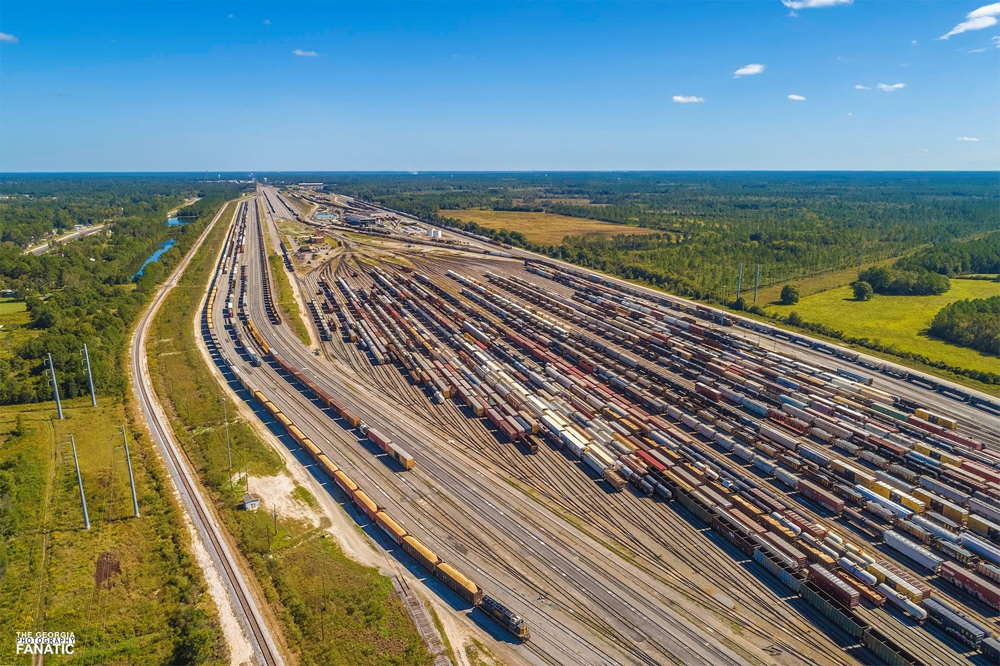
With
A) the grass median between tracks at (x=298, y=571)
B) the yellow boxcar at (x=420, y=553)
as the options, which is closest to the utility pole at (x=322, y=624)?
the grass median between tracks at (x=298, y=571)

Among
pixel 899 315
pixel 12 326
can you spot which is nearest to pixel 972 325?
pixel 899 315

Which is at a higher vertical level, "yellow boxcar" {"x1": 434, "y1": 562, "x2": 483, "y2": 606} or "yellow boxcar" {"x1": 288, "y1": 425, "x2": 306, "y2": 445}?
"yellow boxcar" {"x1": 288, "y1": 425, "x2": 306, "y2": 445}

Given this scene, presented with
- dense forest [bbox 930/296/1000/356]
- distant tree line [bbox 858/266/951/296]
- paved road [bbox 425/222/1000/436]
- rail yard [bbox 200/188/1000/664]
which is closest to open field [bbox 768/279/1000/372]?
dense forest [bbox 930/296/1000/356]

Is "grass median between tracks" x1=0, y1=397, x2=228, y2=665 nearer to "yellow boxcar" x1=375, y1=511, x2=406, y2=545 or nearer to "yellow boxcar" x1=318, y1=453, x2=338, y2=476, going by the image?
"yellow boxcar" x1=318, y1=453, x2=338, y2=476

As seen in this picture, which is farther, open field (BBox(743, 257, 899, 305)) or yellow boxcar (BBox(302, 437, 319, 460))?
open field (BBox(743, 257, 899, 305))

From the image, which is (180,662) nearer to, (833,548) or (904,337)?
(833,548)

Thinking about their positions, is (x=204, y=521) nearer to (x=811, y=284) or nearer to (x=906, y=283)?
(x=811, y=284)

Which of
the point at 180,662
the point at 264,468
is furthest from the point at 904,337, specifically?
the point at 180,662
